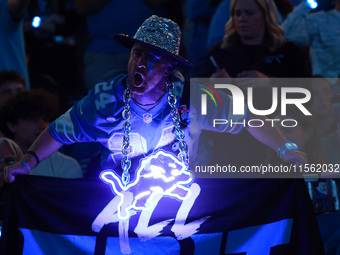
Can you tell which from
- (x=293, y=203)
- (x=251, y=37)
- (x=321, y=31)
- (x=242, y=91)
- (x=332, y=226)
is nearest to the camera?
(x=293, y=203)

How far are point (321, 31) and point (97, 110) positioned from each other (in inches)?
102

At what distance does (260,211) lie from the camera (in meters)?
3.05

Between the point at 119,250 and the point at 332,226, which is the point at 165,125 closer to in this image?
the point at 119,250

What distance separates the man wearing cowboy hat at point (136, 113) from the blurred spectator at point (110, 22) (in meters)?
1.77

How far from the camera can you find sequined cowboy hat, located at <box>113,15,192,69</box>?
3.19 meters

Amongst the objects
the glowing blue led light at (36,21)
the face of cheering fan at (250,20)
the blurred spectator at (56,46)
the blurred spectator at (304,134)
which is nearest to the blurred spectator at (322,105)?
the blurred spectator at (304,134)

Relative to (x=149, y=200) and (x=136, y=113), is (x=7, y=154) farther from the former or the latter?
(x=149, y=200)

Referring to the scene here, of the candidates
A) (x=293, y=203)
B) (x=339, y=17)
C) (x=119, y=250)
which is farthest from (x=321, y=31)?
(x=119, y=250)

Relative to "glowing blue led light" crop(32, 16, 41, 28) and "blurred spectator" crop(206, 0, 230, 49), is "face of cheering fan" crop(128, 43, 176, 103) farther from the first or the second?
"glowing blue led light" crop(32, 16, 41, 28)

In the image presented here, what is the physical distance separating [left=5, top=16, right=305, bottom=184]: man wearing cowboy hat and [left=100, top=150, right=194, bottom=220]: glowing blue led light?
115 millimetres

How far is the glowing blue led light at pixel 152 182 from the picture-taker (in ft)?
10.1

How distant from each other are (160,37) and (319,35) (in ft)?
7.51

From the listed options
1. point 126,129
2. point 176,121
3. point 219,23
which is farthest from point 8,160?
point 219,23

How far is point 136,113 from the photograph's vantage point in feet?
10.9
